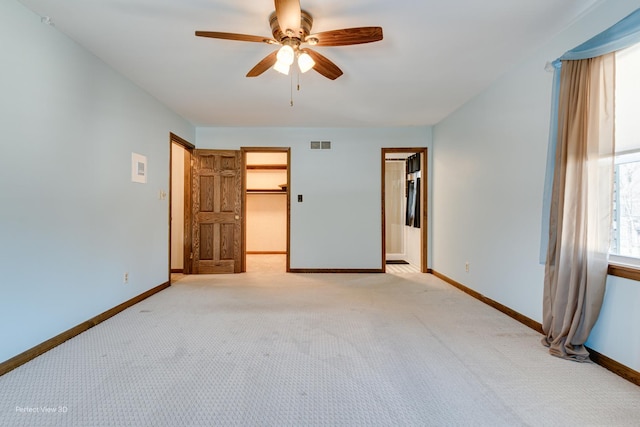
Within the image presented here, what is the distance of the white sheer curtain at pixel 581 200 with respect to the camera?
2008 millimetres

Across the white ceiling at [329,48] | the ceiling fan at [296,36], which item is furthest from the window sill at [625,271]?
the ceiling fan at [296,36]

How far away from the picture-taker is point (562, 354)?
2.16m

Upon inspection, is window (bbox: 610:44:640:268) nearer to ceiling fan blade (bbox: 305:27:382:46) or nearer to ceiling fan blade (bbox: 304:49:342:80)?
ceiling fan blade (bbox: 305:27:382:46)

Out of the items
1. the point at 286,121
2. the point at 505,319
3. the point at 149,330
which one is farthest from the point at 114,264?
the point at 505,319

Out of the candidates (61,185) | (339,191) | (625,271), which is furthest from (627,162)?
(61,185)

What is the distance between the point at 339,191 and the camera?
17.1 feet

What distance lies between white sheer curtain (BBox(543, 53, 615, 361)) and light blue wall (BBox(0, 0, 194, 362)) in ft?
12.7

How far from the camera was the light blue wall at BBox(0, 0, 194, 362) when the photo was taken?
201cm

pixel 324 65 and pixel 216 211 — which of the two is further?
pixel 216 211

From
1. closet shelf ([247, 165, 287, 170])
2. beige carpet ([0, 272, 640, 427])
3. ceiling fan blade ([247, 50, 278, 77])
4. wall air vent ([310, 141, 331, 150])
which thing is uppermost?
ceiling fan blade ([247, 50, 278, 77])

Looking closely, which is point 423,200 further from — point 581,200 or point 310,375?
point 310,375

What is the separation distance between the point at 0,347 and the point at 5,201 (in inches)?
37.5

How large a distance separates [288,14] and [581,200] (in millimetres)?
2381

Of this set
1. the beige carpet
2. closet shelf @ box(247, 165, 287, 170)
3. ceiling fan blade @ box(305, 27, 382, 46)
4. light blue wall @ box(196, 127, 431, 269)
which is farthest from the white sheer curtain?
closet shelf @ box(247, 165, 287, 170)
